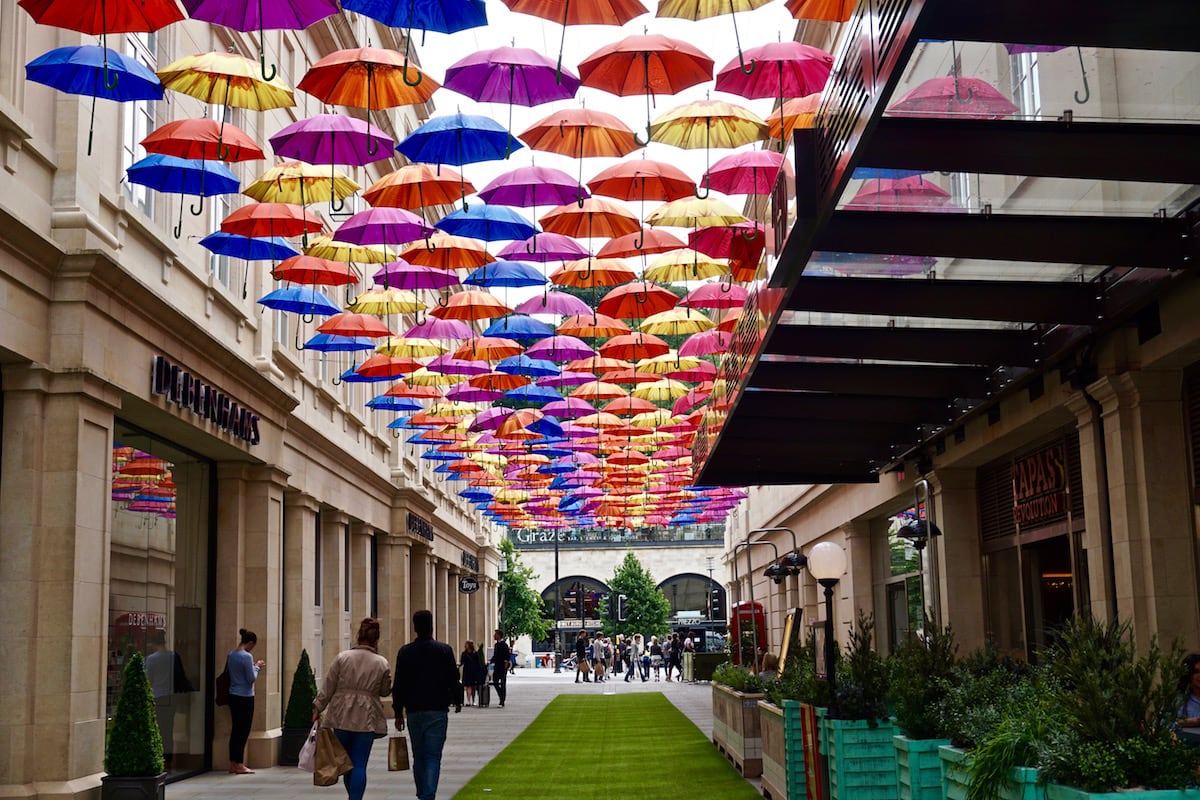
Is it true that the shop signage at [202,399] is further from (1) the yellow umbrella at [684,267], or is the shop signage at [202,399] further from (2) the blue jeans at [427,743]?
(1) the yellow umbrella at [684,267]

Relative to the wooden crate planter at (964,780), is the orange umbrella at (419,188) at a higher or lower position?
higher

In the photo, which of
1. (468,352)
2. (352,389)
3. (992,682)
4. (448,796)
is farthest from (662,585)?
(992,682)

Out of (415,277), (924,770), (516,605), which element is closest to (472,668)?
(415,277)

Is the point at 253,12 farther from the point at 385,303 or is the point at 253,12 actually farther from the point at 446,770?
the point at 446,770

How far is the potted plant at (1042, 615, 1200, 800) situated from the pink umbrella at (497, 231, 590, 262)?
11251 mm

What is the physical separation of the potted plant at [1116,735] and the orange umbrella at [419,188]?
9.04 m

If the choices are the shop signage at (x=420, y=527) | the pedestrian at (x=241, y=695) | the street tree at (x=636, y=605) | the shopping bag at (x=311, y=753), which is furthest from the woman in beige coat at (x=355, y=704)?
the street tree at (x=636, y=605)

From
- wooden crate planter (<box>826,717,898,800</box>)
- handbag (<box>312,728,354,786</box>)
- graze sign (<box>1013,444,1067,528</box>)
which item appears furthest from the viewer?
graze sign (<box>1013,444,1067,528</box>)

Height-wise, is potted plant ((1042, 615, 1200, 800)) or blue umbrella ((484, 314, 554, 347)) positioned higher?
blue umbrella ((484, 314, 554, 347))

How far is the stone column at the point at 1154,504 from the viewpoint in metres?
13.1

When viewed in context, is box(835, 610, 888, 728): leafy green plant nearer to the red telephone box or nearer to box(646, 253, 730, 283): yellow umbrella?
box(646, 253, 730, 283): yellow umbrella

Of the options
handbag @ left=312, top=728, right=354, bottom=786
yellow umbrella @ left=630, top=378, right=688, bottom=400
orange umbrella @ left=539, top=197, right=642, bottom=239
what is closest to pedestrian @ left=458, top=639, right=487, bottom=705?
yellow umbrella @ left=630, top=378, right=688, bottom=400

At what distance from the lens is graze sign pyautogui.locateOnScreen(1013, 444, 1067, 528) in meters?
17.3

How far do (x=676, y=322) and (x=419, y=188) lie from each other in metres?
7.14
